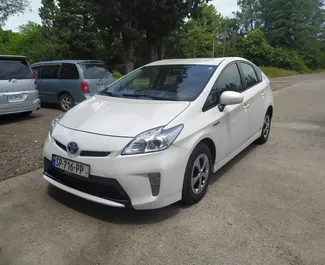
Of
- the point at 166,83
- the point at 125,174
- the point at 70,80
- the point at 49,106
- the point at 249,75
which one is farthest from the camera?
the point at 49,106

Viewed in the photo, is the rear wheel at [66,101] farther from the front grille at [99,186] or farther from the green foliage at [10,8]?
the green foliage at [10,8]

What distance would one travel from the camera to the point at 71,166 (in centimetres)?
292

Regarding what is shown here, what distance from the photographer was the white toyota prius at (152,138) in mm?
2758

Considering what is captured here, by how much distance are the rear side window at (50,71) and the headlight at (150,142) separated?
689cm

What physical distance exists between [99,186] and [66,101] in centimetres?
646

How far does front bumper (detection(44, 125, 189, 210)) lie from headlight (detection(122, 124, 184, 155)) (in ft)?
0.15

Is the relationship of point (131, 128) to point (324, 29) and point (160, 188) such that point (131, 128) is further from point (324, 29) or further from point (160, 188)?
point (324, 29)

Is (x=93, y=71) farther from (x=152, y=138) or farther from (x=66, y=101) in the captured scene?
(x=152, y=138)

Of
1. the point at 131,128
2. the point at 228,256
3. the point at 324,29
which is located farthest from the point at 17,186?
the point at 324,29

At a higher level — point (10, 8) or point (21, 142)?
point (10, 8)

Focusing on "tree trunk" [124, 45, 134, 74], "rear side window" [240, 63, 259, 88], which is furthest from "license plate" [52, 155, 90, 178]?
"tree trunk" [124, 45, 134, 74]

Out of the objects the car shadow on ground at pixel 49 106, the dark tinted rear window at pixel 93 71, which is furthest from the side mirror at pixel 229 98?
the car shadow on ground at pixel 49 106

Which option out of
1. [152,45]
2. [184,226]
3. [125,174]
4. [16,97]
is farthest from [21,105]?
[152,45]

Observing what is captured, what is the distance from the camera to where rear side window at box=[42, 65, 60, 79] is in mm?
8875
